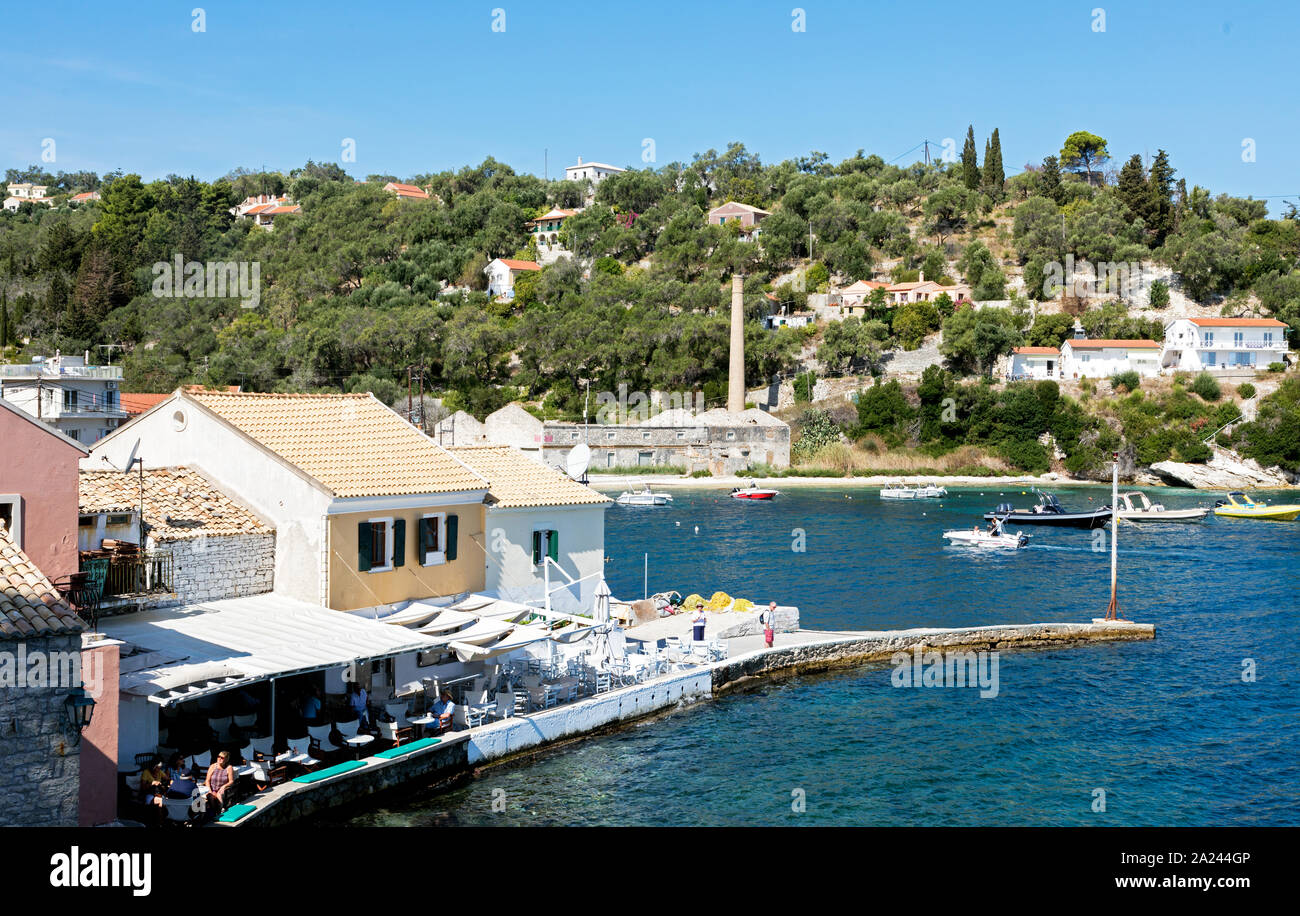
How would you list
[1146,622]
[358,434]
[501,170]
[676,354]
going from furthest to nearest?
[501,170], [676,354], [1146,622], [358,434]

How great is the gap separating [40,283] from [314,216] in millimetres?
33415

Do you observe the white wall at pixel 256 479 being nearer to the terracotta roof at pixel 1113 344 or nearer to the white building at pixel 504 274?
the terracotta roof at pixel 1113 344

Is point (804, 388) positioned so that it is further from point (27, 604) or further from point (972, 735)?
point (27, 604)

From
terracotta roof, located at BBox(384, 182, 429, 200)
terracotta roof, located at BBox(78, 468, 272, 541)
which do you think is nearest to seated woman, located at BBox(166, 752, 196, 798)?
terracotta roof, located at BBox(78, 468, 272, 541)

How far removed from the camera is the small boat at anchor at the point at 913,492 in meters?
71.8

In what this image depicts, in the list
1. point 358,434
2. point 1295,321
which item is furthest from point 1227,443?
point 358,434

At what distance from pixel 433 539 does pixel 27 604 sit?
9533mm

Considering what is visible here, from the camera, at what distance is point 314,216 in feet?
440

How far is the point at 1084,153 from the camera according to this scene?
463 feet

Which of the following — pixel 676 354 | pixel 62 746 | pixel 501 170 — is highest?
pixel 501 170

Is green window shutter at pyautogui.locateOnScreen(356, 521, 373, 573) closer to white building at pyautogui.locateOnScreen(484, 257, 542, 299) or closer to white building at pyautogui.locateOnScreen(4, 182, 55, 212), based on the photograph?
white building at pyautogui.locateOnScreen(484, 257, 542, 299)

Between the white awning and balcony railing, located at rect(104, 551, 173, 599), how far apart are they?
366mm

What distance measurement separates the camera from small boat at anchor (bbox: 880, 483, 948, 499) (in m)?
71.8
